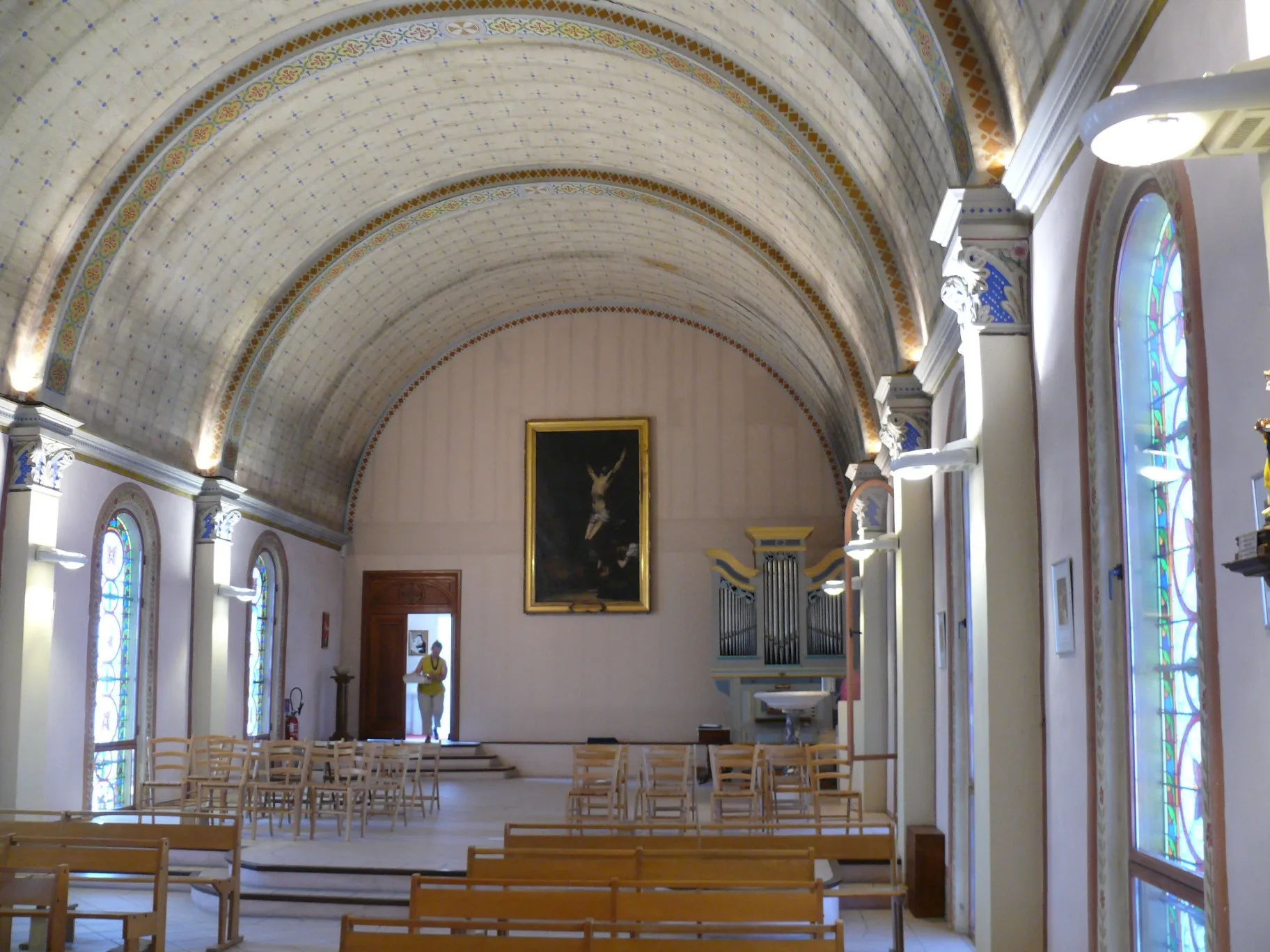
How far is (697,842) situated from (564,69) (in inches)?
376

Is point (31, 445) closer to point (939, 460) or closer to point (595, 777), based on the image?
point (595, 777)

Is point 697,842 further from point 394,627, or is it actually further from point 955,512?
point 394,627

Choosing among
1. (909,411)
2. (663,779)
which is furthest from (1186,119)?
(663,779)

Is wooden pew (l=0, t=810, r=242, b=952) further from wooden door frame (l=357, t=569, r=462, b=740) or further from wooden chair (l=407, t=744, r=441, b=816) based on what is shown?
wooden door frame (l=357, t=569, r=462, b=740)

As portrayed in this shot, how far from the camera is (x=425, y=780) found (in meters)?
20.8

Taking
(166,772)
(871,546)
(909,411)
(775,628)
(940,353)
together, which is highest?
(940,353)

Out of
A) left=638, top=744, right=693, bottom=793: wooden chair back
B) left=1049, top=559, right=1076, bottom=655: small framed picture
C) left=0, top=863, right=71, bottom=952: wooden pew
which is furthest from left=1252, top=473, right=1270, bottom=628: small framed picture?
left=638, top=744, right=693, bottom=793: wooden chair back

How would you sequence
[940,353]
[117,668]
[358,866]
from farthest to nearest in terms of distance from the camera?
1. [117,668]
2. [358,866]
3. [940,353]

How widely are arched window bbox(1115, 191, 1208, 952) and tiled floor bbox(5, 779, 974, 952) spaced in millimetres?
4467

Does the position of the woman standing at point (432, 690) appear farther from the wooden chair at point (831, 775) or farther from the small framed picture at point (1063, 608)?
the small framed picture at point (1063, 608)

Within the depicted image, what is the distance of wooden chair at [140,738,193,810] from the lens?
1412cm

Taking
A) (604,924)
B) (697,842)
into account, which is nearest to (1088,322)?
(604,924)

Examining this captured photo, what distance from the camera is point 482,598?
2373 cm

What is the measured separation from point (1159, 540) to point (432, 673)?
57.1 ft
